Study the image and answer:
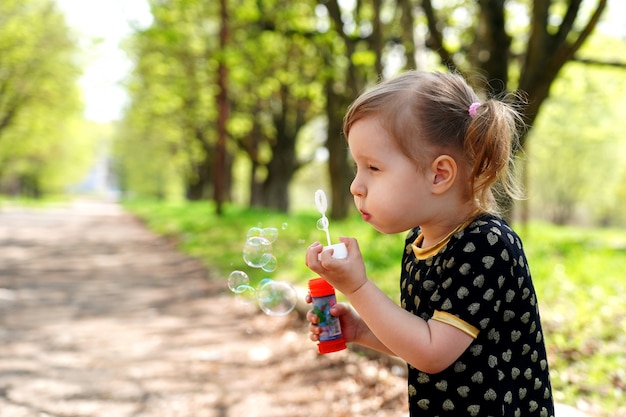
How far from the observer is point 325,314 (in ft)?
6.20

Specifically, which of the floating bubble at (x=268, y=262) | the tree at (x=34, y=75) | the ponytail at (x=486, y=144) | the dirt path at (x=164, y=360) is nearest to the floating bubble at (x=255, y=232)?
the floating bubble at (x=268, y=262)

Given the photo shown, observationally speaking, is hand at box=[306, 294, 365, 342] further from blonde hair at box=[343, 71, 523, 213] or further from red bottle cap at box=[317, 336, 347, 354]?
→ blonde hair at box=[343, 71, 523, 213]

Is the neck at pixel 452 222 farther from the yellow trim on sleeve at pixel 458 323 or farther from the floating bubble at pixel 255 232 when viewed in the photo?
the floating bubble at pixel 255 232

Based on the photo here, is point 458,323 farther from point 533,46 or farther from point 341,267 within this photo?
point 533,46

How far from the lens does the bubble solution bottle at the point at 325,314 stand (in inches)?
74.0

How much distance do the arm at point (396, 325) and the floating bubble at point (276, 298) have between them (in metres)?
1.31

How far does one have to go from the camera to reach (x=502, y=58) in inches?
256

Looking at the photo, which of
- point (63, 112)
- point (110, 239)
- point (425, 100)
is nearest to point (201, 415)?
point (425, 100)

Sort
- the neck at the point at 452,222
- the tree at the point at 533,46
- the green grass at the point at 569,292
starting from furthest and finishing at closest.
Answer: the tree at the point at 533,46 → the green grass at the point at 569,292 → the neck at the point at 452,222

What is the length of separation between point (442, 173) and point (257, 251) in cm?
127

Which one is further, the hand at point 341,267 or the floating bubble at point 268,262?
the floating bubble at point 268,262

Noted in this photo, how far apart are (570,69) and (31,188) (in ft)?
156

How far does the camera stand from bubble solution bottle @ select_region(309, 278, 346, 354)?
6.17ft

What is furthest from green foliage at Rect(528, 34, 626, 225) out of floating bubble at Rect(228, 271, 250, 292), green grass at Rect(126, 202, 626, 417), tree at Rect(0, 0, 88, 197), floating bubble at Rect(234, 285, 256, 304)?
tree at Rect(0, 0, 88, 197)
